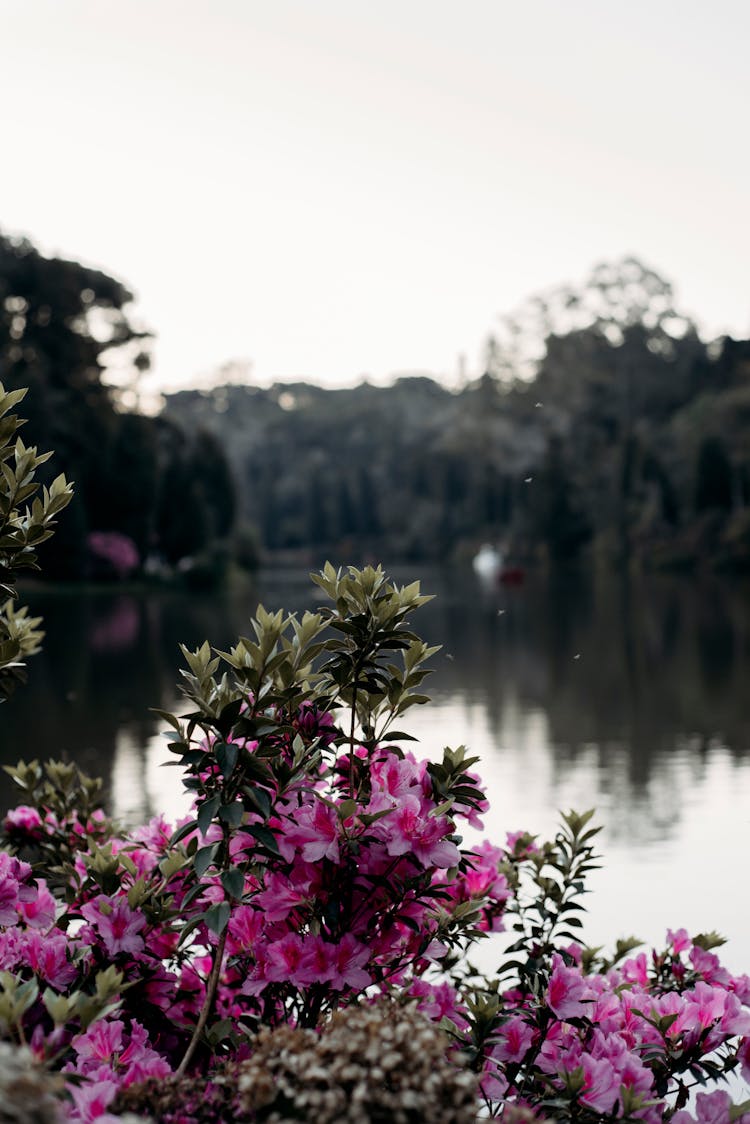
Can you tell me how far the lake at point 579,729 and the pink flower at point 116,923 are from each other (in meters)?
2.27

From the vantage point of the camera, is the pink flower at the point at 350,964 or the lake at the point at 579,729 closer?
the pink flower at the point at 350,964

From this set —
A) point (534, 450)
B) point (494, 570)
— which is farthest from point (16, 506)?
point (534, 450)

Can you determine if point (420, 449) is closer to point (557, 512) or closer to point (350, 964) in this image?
point (557, 512)

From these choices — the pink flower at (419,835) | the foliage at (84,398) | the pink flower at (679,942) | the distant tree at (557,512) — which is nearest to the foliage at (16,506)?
the pink flower at (419,835)

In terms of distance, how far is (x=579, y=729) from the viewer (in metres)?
9.77

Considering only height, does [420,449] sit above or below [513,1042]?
above

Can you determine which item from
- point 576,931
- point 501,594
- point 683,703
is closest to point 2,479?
point 576,931

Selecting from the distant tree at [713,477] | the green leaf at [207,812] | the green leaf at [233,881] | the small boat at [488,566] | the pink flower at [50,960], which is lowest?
the small boat at [488,566]

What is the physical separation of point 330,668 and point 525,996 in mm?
909

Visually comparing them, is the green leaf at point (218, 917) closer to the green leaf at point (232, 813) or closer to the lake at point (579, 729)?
the green leaf at point (232, 813)

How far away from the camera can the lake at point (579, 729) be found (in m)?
5.32

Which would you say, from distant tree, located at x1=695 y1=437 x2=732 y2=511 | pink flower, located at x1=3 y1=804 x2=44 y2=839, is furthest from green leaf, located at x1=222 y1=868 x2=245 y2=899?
distant tree, located at x1=695 y1=437 x2=732 y2=511

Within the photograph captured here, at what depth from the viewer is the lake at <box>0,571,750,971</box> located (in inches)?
209

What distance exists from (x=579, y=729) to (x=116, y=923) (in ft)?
25.6
